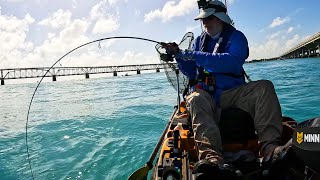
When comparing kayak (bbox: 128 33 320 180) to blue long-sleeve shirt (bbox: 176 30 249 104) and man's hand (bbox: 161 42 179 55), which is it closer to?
man's hand (bbox: 161 42 179 55)

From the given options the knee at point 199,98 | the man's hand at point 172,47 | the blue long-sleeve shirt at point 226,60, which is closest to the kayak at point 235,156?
the man's hand at point 172,47

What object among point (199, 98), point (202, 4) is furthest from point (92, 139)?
point (199, 98)

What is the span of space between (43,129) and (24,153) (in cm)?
354

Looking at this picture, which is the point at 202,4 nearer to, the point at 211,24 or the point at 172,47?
the point at 211,24

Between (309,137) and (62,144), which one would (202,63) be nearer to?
(309,137)

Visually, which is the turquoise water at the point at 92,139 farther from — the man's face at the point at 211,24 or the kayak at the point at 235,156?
the man's face at the point at 211,24

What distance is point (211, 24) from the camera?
4.76m

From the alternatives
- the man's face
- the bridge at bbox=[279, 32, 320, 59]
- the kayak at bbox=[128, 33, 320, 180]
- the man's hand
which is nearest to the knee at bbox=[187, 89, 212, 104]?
the kayak at bbox=[128, 33, 320, 180]

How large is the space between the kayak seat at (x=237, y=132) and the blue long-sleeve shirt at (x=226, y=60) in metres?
0.52

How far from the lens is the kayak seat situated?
13.7ft

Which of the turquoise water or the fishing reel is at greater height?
the fishing reel

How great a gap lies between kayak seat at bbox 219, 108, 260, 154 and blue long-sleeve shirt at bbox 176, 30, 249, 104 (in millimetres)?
519

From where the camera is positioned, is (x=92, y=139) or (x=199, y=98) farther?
(x=92, y=139)

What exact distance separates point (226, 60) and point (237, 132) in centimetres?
Answer: 95
